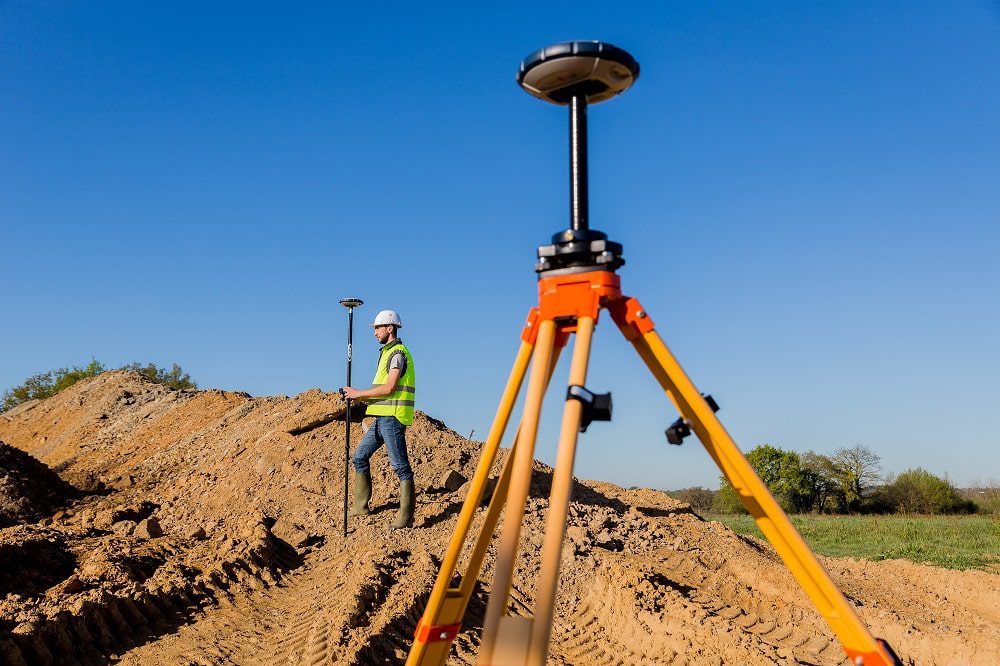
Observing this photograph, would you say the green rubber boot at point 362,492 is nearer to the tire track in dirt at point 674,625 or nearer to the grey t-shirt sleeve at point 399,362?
the grey t-shirt sleeve at point 399,362

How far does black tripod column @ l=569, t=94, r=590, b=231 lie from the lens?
9.42ft

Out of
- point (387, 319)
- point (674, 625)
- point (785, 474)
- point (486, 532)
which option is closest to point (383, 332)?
point (387, 319)

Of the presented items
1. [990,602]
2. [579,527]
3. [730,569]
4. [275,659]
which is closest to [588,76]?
[275,659]

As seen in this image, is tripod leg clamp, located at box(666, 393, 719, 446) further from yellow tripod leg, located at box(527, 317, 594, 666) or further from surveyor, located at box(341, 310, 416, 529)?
surveyor, located at box(341, 310, 416, 529)

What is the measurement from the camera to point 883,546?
1247 cm

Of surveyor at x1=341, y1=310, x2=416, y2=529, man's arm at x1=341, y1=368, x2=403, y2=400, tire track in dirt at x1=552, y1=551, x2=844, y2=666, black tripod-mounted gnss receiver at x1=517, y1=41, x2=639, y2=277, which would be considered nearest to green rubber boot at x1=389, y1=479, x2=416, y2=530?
surveyor at x1=341, y1=310, x2=416, y2=529

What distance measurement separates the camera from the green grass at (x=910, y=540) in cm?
1121

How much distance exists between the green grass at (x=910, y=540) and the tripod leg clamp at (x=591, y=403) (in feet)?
27.1

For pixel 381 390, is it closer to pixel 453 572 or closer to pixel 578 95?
pixel 453 572

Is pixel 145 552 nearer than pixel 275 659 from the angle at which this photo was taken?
No

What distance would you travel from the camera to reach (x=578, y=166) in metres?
2.88

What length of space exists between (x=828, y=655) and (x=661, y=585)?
153 cm

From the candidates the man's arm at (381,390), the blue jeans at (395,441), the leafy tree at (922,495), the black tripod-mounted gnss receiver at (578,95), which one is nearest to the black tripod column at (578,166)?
the black tripod-mounted gnss receiver at (578,95)

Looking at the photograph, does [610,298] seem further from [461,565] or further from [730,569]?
[730,569]
